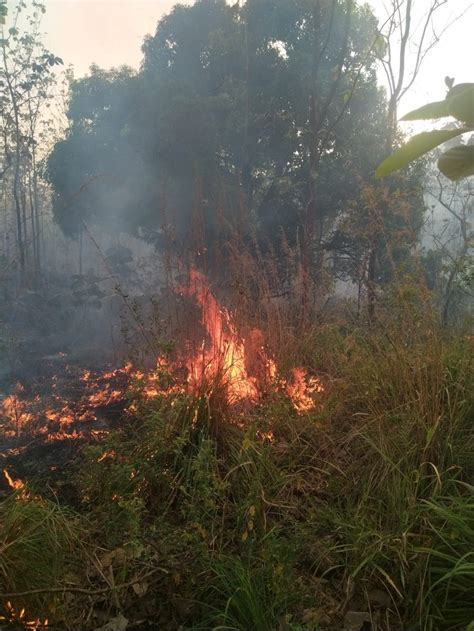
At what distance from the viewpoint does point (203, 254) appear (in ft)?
11.8

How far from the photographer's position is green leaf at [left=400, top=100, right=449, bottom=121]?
0.87 meters

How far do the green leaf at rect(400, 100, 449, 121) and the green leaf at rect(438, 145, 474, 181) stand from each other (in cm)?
7

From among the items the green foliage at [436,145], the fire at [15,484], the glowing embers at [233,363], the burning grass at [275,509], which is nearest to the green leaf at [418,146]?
the green foliage at [436,145]

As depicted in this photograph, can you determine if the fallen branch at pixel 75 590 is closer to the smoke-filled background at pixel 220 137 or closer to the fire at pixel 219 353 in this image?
the fire at pixel 219 353

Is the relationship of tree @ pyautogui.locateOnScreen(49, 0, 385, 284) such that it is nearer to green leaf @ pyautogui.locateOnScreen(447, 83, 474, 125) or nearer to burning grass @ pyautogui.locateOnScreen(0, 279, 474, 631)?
burning grass @ pyautogui.locateOnScreen(0, 279, 474, 631)

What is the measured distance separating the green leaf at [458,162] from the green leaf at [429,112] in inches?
2.7

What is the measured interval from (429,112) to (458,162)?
104 mm

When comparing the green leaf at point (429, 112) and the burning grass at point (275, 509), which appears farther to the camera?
the burning grass at point (275, 509)

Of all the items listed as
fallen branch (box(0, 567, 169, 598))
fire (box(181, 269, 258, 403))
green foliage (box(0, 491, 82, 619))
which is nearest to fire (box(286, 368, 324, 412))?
fire (box(181, 269, 258, 403))

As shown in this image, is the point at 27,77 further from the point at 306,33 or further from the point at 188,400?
the point at 188,400

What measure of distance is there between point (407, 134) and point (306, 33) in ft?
10.6

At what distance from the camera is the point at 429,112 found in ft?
2.93

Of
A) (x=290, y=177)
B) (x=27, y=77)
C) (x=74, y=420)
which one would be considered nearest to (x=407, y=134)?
(x=290, y=177)

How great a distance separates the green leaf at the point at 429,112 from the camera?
2.84 feet
